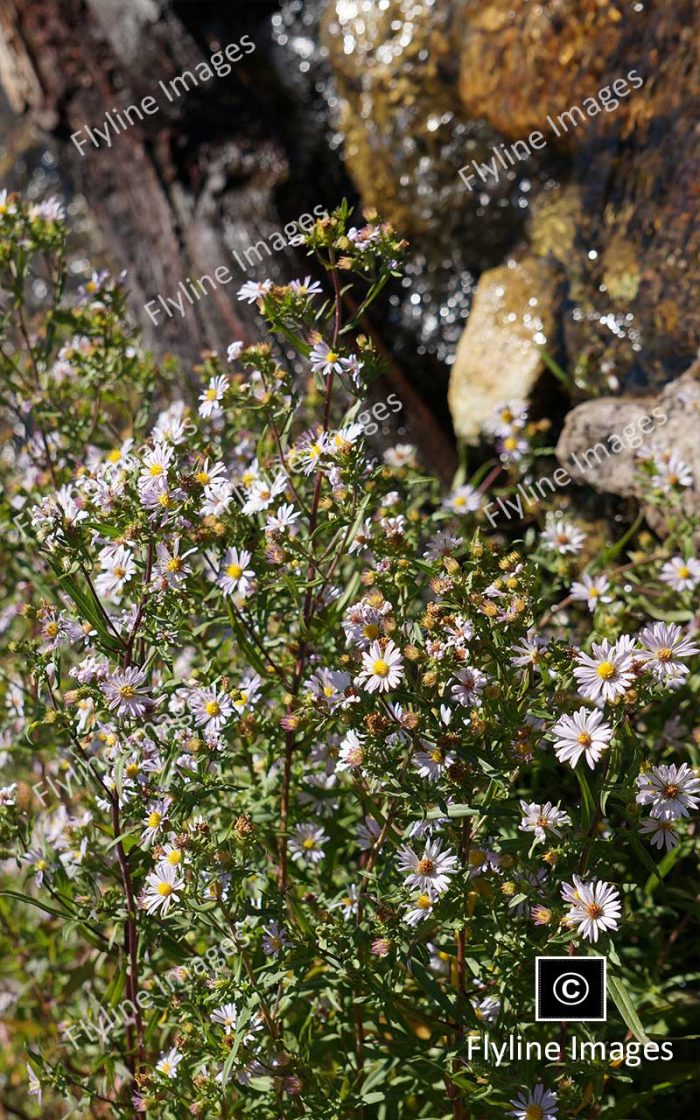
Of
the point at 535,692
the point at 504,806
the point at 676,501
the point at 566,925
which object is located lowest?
the point at 566,925

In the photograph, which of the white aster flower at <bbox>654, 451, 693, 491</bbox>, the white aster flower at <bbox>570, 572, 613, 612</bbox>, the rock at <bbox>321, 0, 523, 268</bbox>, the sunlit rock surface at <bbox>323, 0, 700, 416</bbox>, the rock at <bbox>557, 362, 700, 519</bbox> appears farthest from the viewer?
the rock at <bbox>321, 0, 523, 268</bbox>

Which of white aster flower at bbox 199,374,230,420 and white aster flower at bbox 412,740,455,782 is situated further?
white aster flower at bbox 199,374,230,420

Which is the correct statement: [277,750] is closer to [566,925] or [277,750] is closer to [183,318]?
[566,925]

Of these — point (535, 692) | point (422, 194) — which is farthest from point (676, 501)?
point (422, 194)

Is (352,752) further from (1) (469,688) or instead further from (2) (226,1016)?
(2) (226,1016)

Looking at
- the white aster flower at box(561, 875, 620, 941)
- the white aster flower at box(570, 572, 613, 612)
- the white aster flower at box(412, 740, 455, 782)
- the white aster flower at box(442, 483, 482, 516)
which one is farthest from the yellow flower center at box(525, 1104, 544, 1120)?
the white aster flower at box(442, 483, 482, 516)

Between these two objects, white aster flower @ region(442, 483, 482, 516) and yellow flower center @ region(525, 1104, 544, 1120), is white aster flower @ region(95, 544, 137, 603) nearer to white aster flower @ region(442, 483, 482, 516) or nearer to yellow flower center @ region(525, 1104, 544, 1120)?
white aster flower @ region(442, 483, 482, 516)
